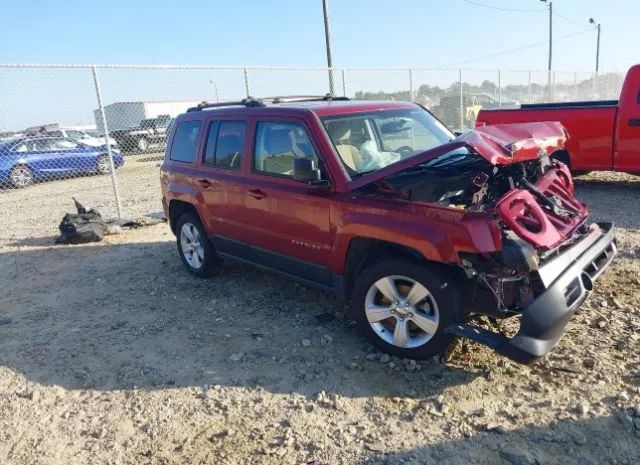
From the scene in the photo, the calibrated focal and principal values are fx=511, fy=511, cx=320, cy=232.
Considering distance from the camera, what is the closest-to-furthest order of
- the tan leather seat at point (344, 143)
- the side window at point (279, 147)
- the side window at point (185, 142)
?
the tan leather seat at point (344, 143) < the side window at point (279, 147) < the side window at point (185, 142)

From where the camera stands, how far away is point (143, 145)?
19.6 m

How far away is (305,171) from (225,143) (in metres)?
1.51

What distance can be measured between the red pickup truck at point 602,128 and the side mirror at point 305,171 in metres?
6.22

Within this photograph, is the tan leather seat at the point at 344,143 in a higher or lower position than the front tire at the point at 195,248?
higher

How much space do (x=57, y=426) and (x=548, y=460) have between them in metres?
2.92

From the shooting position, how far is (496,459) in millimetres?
2670

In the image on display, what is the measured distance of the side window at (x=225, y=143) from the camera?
4.72 meters

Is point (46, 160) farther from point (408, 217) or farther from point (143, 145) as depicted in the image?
point (408, 217)

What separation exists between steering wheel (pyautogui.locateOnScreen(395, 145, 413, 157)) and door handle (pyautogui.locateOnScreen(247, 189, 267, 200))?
1.21m

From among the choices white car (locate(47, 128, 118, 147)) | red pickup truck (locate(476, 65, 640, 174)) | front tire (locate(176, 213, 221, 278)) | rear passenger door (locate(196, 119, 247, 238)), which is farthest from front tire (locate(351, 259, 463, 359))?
white car (locate(47, 128, 118, 147))

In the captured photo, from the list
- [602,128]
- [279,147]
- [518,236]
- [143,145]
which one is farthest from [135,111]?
[518,236]

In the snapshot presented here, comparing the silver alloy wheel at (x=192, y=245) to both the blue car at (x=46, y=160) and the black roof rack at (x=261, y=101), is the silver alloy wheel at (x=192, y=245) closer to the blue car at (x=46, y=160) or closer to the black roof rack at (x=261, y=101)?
the black roof rack at (x=261, y=101)

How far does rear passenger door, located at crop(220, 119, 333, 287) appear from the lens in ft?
13.2

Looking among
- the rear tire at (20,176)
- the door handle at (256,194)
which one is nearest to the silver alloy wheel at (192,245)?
the door handle at (256,194)
